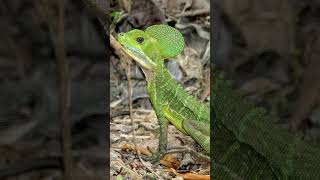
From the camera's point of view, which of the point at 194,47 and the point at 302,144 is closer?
the point at 302,144

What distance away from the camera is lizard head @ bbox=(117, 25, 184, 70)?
1210 mm

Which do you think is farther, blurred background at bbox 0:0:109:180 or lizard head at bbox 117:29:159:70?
blurred background at bbox 0:0:109:180

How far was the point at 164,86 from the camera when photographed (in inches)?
49.7

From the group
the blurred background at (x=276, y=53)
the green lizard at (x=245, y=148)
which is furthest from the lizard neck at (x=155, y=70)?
the blurred background at (x=276, y=53)

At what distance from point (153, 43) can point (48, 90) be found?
1099 millimetres

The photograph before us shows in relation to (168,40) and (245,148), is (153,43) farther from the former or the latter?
(245,148)

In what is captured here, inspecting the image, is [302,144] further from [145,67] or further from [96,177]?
[96,177]

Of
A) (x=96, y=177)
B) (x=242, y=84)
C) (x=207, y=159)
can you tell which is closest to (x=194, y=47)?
(x=96, y=177)

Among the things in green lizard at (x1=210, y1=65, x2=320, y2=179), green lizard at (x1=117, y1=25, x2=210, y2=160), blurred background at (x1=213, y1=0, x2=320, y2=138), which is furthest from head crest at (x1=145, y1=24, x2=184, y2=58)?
blurred background at (x1=213, y1=0, x2=320, y2=138)

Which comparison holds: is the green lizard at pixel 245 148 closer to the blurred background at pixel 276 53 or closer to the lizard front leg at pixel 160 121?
the lizard front leg at pixel 160 121

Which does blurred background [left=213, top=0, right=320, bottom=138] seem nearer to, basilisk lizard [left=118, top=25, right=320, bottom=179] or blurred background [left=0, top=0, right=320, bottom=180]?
blurred background [left=0, top=0, right=320, bottom=180]

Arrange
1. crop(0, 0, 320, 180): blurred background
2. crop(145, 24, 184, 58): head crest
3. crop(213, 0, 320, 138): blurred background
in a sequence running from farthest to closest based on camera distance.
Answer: crop(213, 0, 320, 138): blurred background → crop(0, 0, 320, 180): blurred background → crop(145, 24, 184, 58): head crest

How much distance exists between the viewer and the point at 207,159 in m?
1.28

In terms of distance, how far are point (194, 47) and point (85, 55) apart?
573 millimetres
